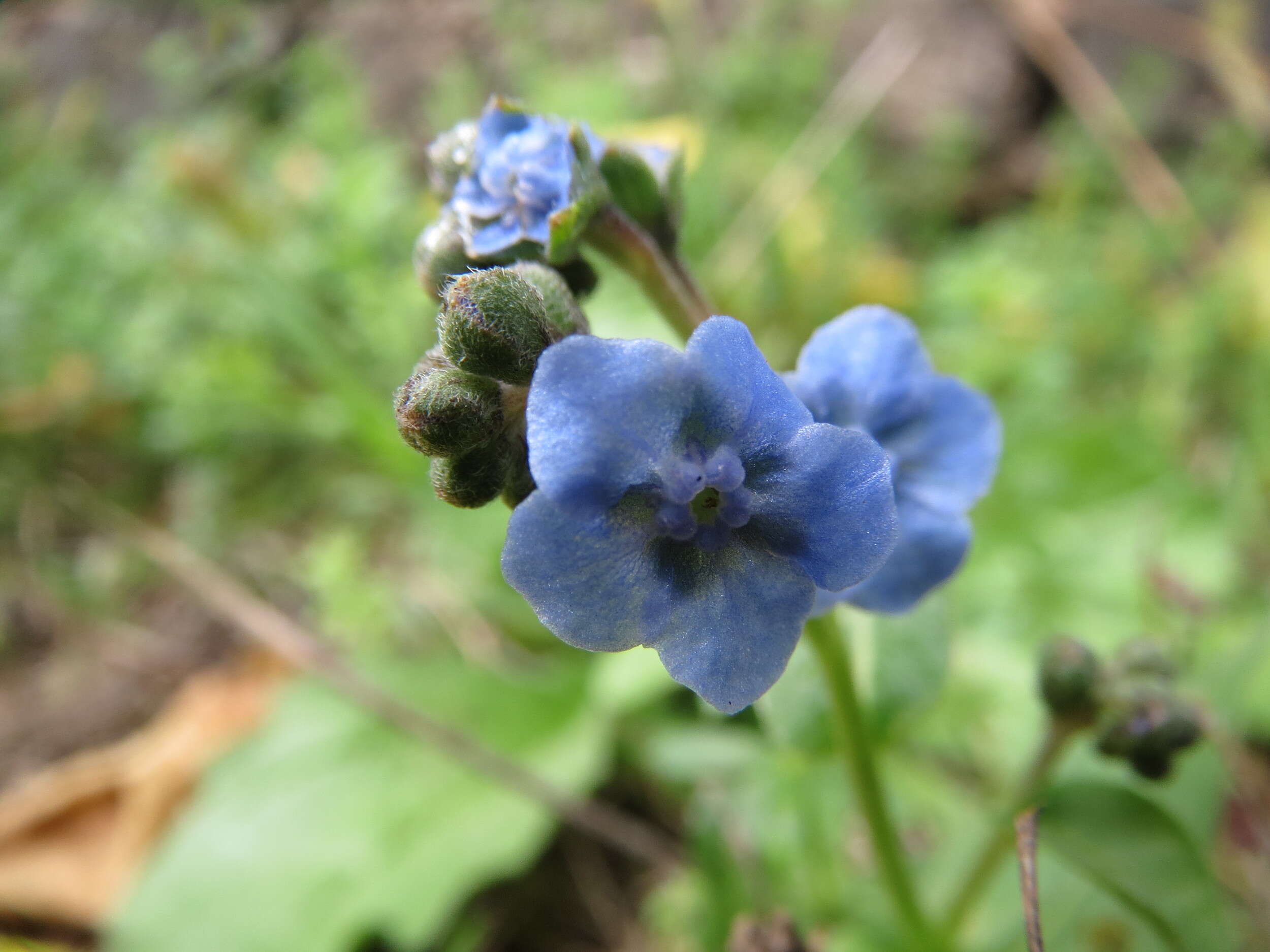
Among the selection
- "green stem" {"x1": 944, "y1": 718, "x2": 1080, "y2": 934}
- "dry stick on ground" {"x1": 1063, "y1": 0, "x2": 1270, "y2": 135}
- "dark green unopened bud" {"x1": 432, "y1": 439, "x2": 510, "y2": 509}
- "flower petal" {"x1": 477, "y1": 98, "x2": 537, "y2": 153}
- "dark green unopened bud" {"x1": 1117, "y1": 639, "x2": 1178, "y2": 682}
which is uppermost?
"flower petal" {"x1": 477, "y1": 98, "x2": 537, "y2": 153}

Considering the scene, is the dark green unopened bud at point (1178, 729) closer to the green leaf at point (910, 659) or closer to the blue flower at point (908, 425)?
the green leaf at point (910, 659)

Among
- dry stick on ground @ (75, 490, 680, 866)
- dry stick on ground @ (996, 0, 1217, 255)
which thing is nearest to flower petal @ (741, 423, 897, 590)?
dry stick on ground @ (75, 490, 680, 866)

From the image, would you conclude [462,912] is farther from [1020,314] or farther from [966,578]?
[1020,314]

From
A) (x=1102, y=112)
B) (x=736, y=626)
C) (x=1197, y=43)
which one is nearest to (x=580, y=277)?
(x=736, y=626)

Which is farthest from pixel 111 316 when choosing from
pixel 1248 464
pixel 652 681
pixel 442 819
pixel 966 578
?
pixel 1248 464

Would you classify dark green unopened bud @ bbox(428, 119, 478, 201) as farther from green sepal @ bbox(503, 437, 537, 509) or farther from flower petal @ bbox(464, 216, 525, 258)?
green sepal @ bbox(503, 437, 537, 509)

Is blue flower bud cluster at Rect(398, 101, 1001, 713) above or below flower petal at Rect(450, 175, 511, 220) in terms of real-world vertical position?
below
